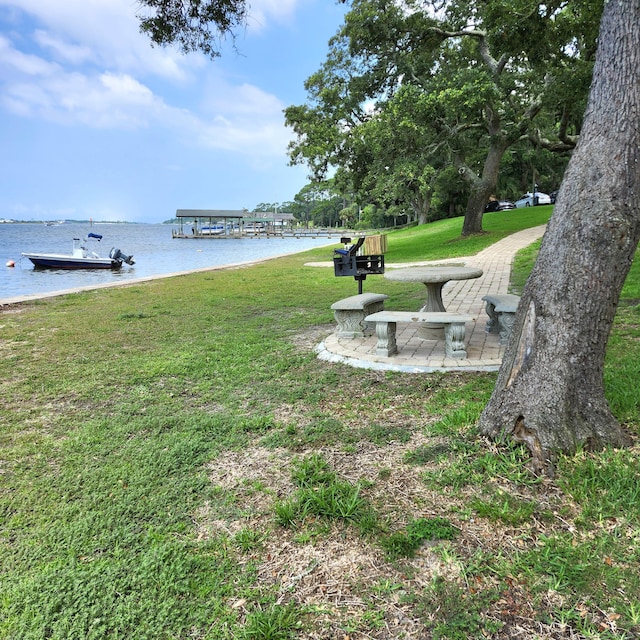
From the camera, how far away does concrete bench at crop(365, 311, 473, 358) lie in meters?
4.23

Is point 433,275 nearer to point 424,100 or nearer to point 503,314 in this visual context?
point 503,314

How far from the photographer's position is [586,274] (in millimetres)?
2291

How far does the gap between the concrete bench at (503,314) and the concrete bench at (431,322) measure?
422 millimetres

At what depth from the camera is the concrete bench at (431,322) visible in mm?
4234

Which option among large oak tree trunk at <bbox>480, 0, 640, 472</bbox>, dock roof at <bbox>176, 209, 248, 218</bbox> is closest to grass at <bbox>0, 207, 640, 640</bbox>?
large oak tree trunk at <bbox>480, 0, 640, 472</bbox>

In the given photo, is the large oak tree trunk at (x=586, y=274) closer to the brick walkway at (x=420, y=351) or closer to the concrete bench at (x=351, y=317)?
the brick walkway at (x=420, y=351)

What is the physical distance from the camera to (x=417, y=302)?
7867 mm

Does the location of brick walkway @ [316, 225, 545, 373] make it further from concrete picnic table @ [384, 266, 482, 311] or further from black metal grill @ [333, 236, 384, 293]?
black metal grill @ [333, 236, 384, 293]

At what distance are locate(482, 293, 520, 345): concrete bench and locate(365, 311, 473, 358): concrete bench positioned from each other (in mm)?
422

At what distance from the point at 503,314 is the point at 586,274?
86.4 inches

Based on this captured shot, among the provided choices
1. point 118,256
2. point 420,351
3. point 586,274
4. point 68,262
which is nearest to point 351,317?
point 420,351

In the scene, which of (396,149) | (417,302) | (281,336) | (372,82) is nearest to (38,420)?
(281,336)

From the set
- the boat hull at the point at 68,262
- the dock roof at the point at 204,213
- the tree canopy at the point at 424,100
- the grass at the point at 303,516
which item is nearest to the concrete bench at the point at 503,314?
the grass at the point at 303,516

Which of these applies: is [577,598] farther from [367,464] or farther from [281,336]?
[281,336]
